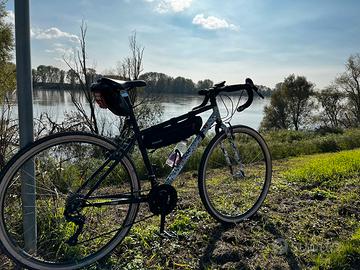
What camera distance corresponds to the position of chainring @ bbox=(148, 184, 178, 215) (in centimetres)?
237

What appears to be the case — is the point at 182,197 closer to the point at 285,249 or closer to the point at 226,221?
the point at 226,221

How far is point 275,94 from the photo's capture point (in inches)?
1425

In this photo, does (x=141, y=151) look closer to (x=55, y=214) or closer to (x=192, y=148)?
(x=192, y=148)

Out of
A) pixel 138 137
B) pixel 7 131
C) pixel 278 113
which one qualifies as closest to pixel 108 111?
pixel 7 131

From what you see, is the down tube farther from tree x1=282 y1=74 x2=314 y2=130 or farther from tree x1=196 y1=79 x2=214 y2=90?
tree x1=282 y1=74 x2=314 y2=130

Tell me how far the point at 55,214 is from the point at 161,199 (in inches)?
29.1

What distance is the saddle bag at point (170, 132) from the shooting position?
7.68 feet

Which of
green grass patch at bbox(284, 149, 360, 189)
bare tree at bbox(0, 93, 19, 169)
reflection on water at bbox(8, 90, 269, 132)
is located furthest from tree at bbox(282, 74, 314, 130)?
bare tree at bbox(0, 93, 19, 169)

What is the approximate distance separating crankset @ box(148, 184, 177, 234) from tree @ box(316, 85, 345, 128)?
33.3 metres

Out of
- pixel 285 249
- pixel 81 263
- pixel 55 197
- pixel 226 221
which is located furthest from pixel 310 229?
pixel 55 197

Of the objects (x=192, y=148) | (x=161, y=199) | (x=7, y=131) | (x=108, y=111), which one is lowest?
(x=161, y=199)

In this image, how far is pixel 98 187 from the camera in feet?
7.72

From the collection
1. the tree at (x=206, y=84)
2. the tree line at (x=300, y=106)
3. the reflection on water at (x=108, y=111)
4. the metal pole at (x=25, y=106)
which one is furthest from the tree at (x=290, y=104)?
the metal pole at (x=25, y=106)

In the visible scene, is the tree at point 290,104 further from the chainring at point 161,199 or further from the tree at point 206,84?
the chainring at point 161,199
